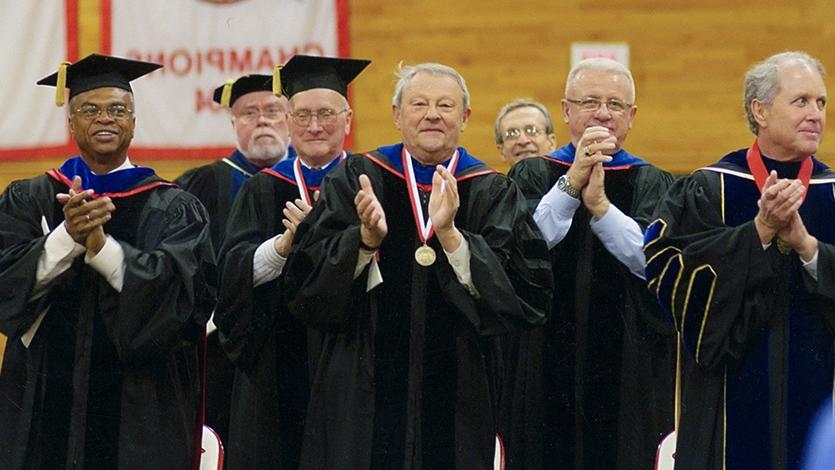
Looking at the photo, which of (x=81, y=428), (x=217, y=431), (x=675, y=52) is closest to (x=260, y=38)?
(x=675, y=52)

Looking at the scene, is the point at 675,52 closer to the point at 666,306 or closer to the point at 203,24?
the point at 203,24

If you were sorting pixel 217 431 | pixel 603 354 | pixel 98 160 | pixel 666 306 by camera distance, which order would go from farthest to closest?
pixel 217 431 < pixel 603 354 < pixel 98 160 < pixel 666 306

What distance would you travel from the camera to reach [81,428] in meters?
5.16

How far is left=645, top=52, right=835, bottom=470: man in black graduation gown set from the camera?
466 cm

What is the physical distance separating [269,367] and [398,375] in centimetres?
79

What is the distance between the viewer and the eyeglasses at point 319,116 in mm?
5863

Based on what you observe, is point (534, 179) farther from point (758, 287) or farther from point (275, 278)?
point (758, 287)

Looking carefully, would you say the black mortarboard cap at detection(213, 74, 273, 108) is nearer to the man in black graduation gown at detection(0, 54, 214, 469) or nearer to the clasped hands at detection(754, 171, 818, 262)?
the man in black graduation gown at detection(0, 54, 214, 469)

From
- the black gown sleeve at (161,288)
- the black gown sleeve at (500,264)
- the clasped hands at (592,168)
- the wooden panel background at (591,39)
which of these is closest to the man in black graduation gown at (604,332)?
the clasped hands at (592,168)

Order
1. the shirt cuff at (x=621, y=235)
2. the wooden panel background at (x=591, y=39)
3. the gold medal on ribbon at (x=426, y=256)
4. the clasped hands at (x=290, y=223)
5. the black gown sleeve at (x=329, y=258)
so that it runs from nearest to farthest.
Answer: the black gown sleeve at (x=329, y=258)
the gold medal on ribbon at (x=426, y=256)
the clasped hands at (x=290, y=223)
the shirt cuff at (x=621, y=235)
the wooden panel background at (x=591, y=39)

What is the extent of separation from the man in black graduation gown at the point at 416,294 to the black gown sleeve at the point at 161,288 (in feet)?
1.35

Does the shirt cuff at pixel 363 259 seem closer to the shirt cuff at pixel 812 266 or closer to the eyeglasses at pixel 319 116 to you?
the eyeglasses at pixel 319 116

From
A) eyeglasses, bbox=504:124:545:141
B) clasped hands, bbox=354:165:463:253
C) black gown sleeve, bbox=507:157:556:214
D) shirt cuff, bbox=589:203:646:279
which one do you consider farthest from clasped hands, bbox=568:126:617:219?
eyeglasses, bbox=504:124:545:141

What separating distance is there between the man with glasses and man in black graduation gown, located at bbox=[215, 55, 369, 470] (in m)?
1.46
